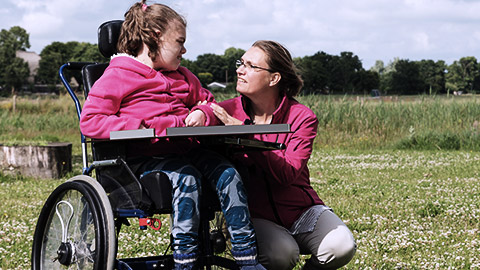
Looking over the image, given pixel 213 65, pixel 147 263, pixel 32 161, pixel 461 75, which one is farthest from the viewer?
pixel 461 75

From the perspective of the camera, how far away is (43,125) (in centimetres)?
1802

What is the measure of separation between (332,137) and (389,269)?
10.4 m

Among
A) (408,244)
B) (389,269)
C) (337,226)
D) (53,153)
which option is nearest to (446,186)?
(408,244)

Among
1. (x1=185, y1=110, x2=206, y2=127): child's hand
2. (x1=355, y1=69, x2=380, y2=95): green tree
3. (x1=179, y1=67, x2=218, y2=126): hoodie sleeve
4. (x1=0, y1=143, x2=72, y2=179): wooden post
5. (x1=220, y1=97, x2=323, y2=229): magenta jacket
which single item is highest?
(x1=355, y1=69, x2=380, y2=95): green tree

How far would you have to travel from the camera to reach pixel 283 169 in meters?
3.16

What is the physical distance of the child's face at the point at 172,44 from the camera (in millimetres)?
3090

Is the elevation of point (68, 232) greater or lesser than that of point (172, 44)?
lesser

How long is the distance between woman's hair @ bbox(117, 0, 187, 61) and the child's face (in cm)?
2

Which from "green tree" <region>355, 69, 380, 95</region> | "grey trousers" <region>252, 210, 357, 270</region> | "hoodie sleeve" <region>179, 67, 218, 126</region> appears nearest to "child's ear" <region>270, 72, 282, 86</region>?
"hoodie sleeve" <region>179, 67, 218, 126</region>

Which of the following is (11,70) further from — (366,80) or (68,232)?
(68,232)

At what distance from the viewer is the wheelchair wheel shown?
282 cm

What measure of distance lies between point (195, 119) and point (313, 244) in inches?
40.3

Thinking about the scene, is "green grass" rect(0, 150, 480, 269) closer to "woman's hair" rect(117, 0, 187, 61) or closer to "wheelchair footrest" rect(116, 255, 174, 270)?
"wheelchair footrest" rect(116, 255, 174, 270)

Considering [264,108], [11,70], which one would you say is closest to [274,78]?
[264,108]
